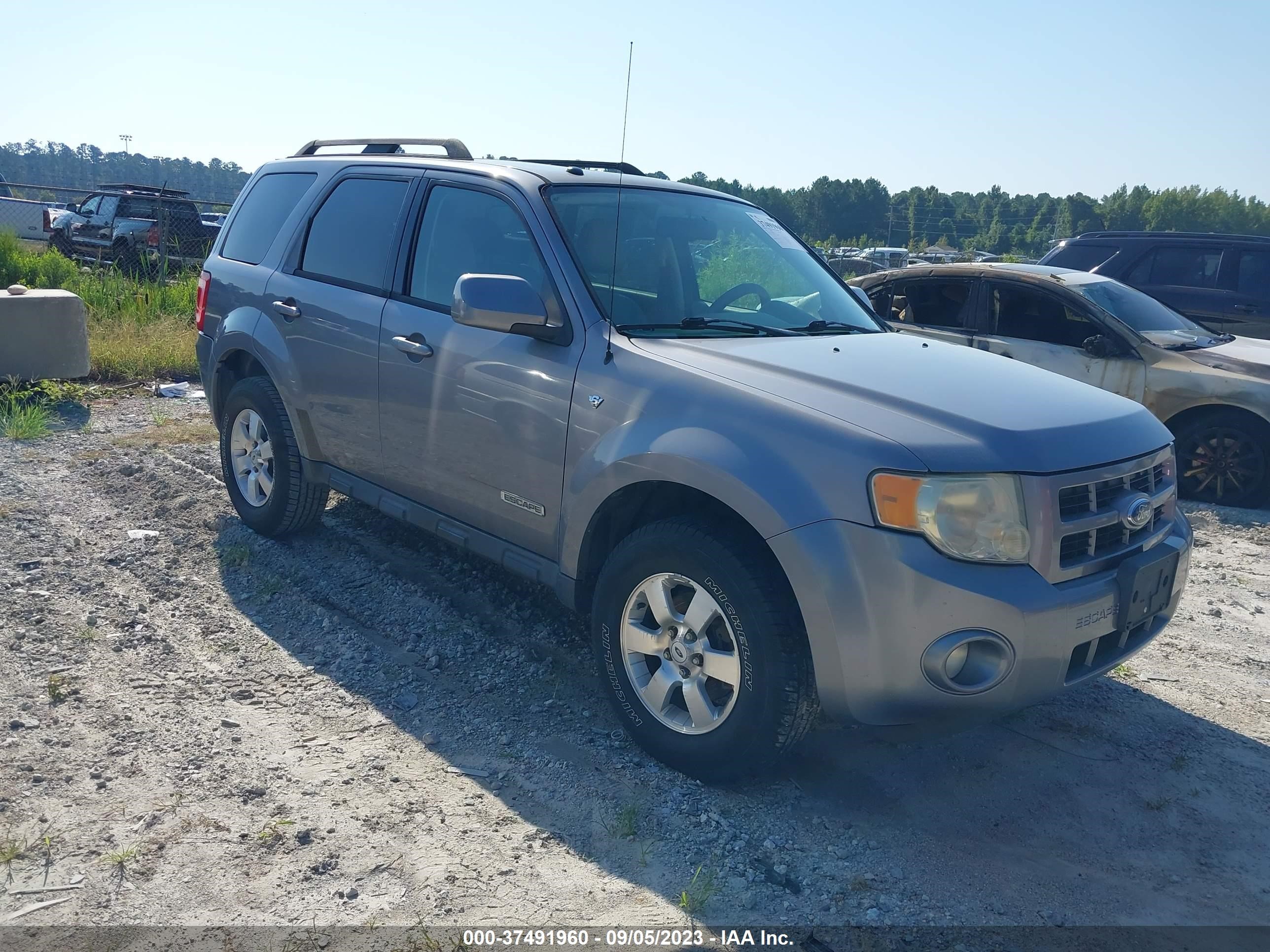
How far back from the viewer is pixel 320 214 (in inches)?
200

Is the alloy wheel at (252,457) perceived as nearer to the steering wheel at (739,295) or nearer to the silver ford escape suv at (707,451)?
the silver ford escape suv at (707,451)

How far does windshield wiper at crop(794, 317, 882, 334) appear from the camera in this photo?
408 centimetres

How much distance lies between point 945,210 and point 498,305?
3246cm

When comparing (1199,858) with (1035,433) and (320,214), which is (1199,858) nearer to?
(1035,433)

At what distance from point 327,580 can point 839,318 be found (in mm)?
2782

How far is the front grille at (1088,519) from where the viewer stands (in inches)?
115

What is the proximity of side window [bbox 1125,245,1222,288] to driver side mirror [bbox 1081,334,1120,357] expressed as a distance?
131 inches

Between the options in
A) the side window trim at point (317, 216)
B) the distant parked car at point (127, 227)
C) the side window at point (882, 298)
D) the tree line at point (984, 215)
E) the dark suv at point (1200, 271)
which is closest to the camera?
the side window trim at point (317, 216)

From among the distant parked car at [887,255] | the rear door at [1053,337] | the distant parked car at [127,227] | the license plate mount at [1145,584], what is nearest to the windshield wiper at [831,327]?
the license plate mount at [1145,584]

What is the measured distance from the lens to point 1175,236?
10461 mm

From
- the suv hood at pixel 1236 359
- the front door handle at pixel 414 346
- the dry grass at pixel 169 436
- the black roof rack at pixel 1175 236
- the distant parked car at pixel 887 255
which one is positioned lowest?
the dry grass at pixel 169 436

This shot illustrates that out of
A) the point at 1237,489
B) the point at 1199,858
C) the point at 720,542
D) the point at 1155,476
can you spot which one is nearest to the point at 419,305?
the point at 720,542

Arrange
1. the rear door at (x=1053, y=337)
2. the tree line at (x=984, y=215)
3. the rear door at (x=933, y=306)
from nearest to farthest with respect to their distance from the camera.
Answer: the rear door at (x=1053, y=337) → the rear door at (x=933, y=306) → the tree line at (x=984, y=215)

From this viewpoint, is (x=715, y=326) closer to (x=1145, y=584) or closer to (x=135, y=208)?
(x=1145, y=584)
